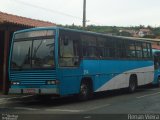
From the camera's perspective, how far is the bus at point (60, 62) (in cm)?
1603

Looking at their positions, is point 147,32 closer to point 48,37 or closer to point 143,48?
point 143,48

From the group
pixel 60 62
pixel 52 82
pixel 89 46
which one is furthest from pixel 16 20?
pixel 52 82

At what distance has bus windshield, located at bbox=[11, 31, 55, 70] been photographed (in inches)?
635

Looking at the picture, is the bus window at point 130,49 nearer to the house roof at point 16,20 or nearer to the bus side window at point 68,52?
the house roof at point 16,20

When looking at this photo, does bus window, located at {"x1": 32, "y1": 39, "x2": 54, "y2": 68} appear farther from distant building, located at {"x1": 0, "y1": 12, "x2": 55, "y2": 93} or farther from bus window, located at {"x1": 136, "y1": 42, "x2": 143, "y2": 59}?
bus window, located at {"x1": 136, "y1": 42, "x2": 143, "y2": 59}

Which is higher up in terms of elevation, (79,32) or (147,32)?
(147,32)

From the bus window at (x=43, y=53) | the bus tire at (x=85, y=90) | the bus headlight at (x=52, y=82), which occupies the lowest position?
the bus tire at (x=85, y=90)

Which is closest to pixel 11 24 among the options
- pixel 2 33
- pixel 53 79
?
pixel 2 33

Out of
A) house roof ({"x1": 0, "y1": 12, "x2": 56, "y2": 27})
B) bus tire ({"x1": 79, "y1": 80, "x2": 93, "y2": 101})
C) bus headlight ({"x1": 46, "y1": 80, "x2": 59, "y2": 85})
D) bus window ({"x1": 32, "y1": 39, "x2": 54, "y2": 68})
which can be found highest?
house roof ({"x1": 0, "y1": 12, "x2": 56, "y2": 27})

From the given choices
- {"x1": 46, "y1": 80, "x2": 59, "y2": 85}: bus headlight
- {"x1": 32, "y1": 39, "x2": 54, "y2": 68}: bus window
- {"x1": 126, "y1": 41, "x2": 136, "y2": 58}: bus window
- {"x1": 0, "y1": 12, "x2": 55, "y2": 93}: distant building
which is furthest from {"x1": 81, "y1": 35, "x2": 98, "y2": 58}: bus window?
{"x1": 0, "y1": 12, "x2": 55, "y2": 93}: distant building

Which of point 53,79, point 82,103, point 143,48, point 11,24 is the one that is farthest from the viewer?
point 143,48

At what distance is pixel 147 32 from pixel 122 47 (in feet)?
167

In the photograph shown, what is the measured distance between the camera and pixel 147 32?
71438 millimetres

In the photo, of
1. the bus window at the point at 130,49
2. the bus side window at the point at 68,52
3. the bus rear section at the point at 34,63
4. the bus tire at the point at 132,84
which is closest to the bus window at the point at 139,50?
the bus window at the point at 130,49
